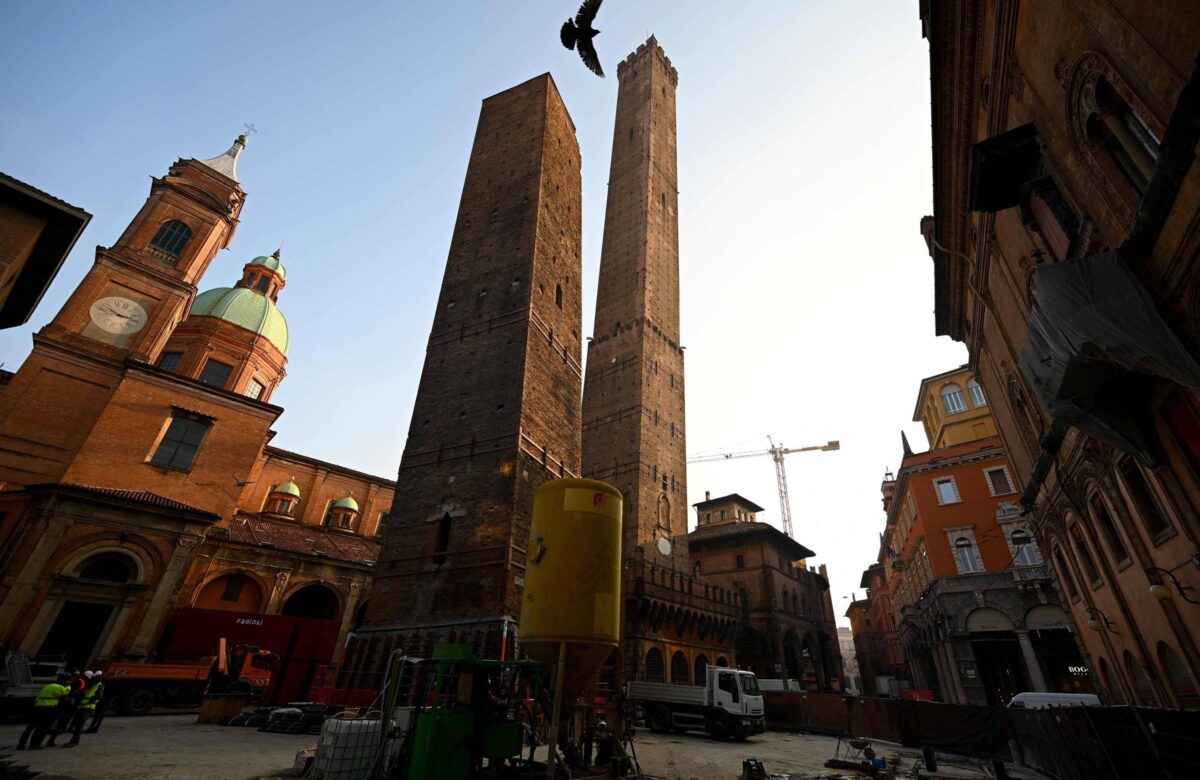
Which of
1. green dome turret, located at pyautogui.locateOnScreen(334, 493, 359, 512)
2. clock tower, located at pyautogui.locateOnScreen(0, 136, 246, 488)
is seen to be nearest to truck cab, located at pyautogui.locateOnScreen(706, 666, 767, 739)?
clock tower, located at pyautogui.locateOnScreen(0, 136, 246, 488)

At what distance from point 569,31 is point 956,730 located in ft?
61.9

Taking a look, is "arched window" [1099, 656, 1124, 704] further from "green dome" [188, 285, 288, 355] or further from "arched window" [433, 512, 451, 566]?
"green dome" [188, 285, 288, 355]

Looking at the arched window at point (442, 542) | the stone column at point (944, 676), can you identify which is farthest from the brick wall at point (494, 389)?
the stone column at point (944, 676)

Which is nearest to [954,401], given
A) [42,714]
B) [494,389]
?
[494,389]

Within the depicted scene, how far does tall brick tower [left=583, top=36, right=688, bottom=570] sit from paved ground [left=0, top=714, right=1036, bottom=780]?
11929 mm

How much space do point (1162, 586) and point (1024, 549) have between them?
627 inches

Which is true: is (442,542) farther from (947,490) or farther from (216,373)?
(216,373)

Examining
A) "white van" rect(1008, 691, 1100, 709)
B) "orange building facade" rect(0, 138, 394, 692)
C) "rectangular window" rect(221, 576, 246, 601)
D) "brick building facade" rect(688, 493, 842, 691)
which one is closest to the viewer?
"white van" rect(1008, 691, 1100, 709)

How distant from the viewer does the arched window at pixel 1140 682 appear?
1105 cm

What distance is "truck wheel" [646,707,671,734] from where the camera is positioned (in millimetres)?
17797

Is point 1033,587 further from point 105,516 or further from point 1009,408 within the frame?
point 105,516

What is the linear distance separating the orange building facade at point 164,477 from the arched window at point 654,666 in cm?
1269

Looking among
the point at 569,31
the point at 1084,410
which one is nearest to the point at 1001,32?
the point at 1084,410

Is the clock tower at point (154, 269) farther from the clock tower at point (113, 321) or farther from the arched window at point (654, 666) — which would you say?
the arched window at point (654, 666)
